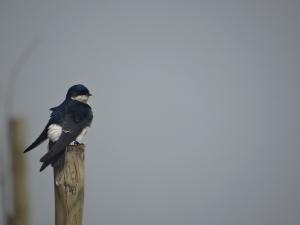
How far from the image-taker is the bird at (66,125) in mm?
1396

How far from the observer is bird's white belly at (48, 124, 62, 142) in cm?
152

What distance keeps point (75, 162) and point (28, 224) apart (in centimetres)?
80

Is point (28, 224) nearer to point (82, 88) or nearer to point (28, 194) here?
point (28, 194)

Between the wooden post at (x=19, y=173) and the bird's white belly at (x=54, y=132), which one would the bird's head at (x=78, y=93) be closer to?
the bird's white belly at (x=54, y=132)

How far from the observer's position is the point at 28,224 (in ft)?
6.27

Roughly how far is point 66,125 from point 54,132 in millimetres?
65

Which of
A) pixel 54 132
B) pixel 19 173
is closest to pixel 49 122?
pixel 54 132

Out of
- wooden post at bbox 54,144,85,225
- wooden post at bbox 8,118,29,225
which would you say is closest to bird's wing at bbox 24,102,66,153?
wooden post at bbox 54,144,85,225

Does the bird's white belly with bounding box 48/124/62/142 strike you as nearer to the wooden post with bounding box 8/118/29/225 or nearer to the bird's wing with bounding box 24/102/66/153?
the bird's wing with bounding box 24/102/66/153

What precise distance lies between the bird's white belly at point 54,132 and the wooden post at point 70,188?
0.16 meters

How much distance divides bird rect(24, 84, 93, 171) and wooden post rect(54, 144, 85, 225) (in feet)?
0.12

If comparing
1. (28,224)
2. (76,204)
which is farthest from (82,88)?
(28,224)

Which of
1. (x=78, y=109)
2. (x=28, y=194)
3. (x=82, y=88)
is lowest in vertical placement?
(x=28, y=194)

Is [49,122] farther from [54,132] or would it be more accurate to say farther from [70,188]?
[70,188]
